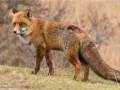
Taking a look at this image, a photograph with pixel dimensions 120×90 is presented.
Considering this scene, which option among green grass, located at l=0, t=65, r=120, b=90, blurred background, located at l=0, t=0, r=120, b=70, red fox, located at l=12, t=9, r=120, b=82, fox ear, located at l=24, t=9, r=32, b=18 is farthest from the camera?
blurred background, located at l=0, t=0, r=120, b=70

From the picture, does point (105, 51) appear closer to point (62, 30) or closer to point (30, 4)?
point (30, 4)

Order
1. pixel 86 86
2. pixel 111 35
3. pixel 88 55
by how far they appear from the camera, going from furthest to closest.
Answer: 1. pixel 111 35
2. pixel 88 55
3. pixel 86 86

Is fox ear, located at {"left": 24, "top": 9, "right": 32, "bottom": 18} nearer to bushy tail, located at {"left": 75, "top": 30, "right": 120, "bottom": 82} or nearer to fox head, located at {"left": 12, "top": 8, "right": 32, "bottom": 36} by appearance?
fox head, located at {"left": 12, "top": 8, "right": 32, "bottom": 36}

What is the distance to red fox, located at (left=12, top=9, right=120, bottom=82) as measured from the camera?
10.8m

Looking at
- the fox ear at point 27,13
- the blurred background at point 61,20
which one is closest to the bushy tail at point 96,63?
the fox ear at point 27,13

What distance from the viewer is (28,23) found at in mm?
11477

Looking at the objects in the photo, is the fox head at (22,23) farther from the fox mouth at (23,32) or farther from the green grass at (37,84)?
the green grass at (37,84)

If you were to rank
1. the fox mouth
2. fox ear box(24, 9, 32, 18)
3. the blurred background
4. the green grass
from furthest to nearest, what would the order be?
the blurred background
fox ear box(24, 9, 32, 18)
the fox mouth
the green grass

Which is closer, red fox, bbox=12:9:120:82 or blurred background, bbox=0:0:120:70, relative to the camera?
red fox, bbox=12:9:120:82

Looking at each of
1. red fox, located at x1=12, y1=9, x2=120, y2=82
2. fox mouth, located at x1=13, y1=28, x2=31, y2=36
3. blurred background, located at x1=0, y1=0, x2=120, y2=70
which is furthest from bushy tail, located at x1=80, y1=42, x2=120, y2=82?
blurred background, located at x1=0, y1=0, x2=120, y2=70

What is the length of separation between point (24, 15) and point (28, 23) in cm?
27

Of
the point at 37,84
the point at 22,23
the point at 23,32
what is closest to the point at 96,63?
the point at 37,84

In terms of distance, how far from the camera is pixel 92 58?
1082 cm

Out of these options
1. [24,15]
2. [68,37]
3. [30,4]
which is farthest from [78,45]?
[30,4]
